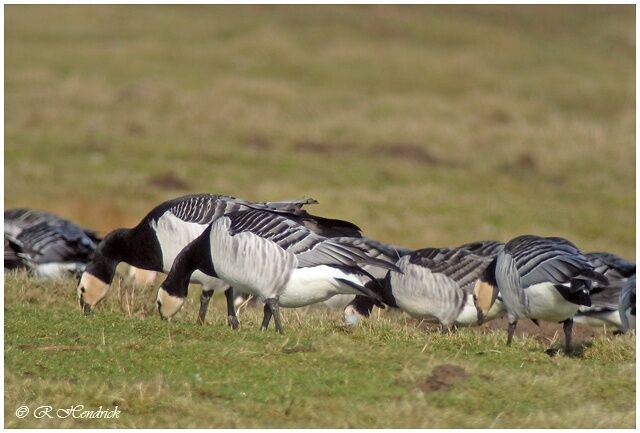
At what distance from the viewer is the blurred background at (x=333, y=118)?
2530 centimetres

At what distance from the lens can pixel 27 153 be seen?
2778 cm

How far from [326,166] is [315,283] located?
18022 millimetres

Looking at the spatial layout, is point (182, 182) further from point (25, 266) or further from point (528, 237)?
point (528, 237)

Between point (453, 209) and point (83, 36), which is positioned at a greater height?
point (83, 36)

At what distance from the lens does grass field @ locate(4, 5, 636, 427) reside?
28.0 feet

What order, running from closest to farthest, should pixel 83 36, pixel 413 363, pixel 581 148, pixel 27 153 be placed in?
1. pixel 413 363
2. pixel 27 153
3. pixel 581 148
4. pixel 83 36

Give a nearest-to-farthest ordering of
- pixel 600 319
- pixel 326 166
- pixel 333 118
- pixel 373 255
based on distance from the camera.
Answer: pixel 373 255, pixel 600 319, pixel 326 166, pixel 333 118

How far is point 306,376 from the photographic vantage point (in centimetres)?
878

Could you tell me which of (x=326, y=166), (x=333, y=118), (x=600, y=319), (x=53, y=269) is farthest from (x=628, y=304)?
(x=333, y=118)

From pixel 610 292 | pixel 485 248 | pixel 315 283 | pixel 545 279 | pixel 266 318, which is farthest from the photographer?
pixel 610 292

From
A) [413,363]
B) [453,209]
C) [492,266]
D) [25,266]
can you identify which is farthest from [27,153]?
[413,363]

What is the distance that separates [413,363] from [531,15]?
179 feet

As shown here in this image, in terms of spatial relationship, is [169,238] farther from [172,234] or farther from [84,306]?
[84,306]

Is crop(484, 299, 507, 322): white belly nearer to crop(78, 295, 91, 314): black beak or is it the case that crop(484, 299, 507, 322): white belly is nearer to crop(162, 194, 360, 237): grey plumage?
crop(162, 194, 360, 237): grey plumage
